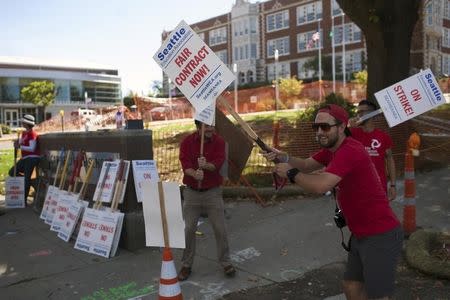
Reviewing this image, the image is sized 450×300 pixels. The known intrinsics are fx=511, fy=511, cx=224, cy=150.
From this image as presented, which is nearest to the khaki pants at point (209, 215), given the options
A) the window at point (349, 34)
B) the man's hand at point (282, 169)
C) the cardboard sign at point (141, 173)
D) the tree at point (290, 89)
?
the cardboard sign at point (141, 173)

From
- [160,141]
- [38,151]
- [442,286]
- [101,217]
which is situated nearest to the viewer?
[442,286]

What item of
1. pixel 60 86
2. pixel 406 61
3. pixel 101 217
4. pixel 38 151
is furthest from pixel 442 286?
pixel 60 86

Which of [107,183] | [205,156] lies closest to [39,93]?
[107,183]

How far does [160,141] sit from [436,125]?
21.5 ft

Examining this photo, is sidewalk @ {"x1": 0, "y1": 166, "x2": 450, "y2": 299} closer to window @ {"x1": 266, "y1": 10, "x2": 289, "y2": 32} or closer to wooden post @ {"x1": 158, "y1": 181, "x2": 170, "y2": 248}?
wooden post @ {"x1": 158, "y1": 181, "x2": 170, "y2": 248}

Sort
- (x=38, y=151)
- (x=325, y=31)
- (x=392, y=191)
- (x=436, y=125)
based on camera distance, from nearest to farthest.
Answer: (x=392, y=191) → (x=38, y=151) → (x=436, y=125) → (x=325, y=31)

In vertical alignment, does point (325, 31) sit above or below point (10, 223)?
above

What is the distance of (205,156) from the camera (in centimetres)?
574

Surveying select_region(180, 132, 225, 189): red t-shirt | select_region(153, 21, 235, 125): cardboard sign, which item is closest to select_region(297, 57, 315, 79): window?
select_region(180, 132, 225, 189): red t-shirt

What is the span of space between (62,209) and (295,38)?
60956 millimetres

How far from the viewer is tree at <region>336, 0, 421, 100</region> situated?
10344mm

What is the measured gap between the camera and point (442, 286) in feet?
16.7

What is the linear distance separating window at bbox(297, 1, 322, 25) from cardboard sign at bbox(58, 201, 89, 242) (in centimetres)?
5848

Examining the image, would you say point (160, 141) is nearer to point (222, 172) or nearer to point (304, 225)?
point (304, 225)
